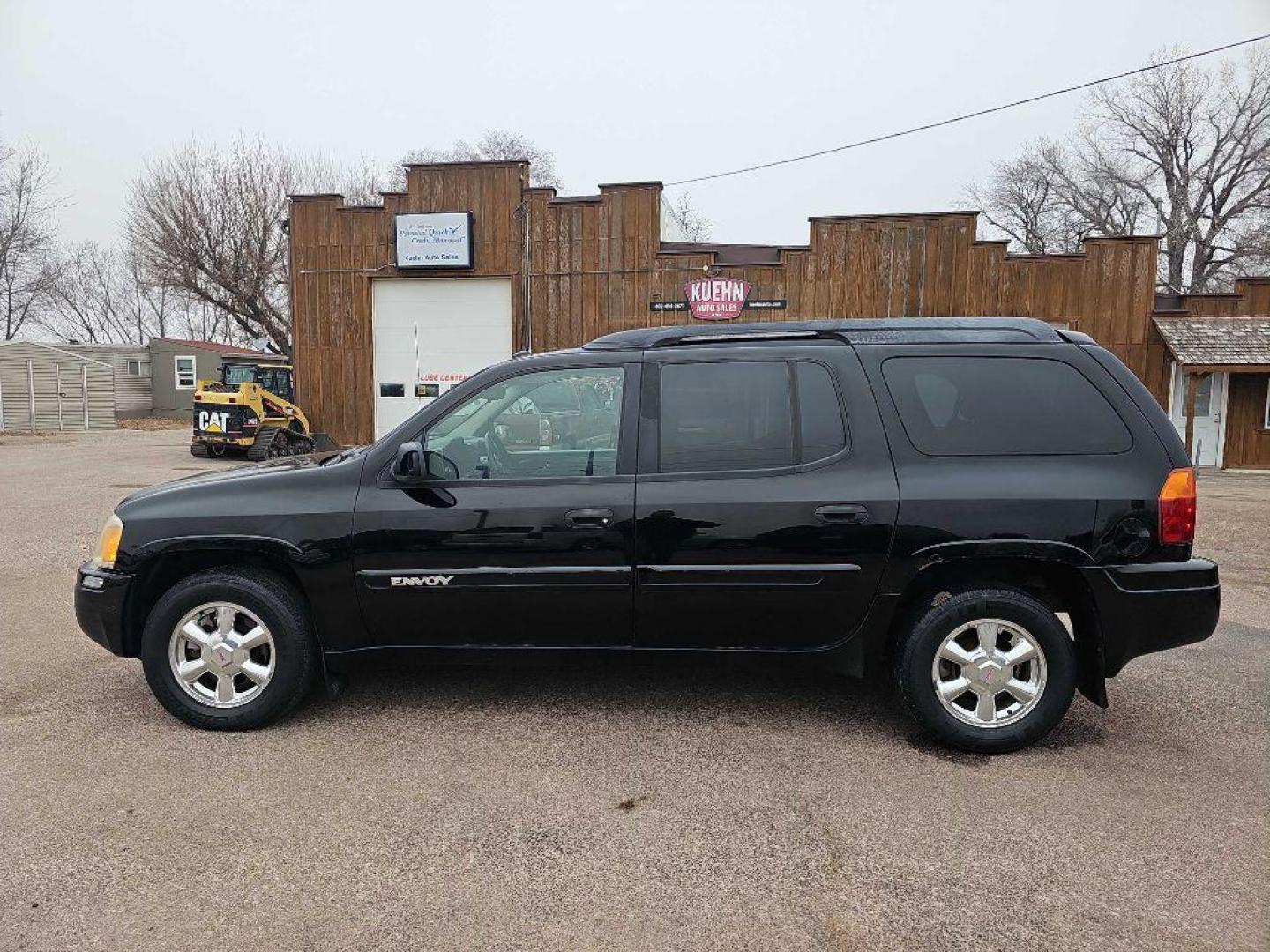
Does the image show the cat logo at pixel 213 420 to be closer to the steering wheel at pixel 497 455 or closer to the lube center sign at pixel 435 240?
the lube center sign at pixel 435 240

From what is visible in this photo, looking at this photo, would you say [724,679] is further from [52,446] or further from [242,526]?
[52,446]

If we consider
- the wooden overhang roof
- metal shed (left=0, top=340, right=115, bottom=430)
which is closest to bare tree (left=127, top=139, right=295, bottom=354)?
metal shed (left=0, top=340, right=115, bottom=430)

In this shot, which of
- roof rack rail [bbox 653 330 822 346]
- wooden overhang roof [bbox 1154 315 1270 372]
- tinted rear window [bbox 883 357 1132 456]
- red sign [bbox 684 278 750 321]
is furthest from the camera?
red sign [bbox 684 278 750 321]

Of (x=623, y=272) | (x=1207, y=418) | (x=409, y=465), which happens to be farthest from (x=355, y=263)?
(x=1207, y=418)

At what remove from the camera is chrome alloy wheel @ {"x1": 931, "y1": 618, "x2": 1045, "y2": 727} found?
3.55 metres

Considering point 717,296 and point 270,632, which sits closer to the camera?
point 270,632

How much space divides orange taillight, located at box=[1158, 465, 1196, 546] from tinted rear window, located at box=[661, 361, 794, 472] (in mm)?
1546

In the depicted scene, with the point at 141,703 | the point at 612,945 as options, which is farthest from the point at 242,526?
the point at 612,945

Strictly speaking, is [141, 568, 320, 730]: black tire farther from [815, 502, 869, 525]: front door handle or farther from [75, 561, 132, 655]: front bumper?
[815, 502, 869, 525]: front door handle

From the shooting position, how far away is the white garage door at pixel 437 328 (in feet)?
61.3

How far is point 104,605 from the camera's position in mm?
3762

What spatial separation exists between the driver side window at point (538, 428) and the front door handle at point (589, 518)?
177mm

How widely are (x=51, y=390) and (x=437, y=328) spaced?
21613 millimetres

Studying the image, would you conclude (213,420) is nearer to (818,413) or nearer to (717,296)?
(717,296)
